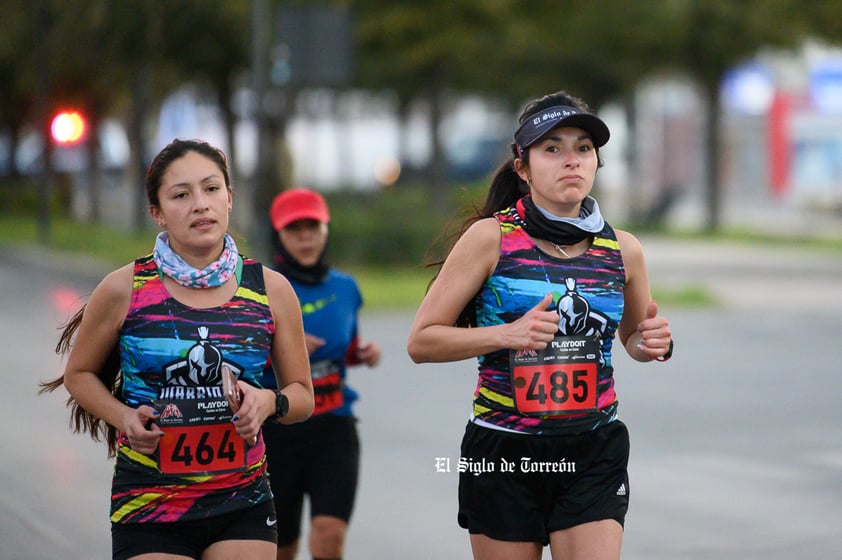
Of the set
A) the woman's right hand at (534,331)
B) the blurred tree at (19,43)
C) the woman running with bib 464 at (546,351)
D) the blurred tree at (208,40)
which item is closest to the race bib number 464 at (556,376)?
the woman running with bib 464 at (546,351)

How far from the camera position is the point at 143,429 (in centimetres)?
403

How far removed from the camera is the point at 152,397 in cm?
415

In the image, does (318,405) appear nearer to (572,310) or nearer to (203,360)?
(572,310)

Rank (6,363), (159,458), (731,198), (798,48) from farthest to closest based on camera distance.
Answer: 1. (731,198)
2. (798,48)
3. (6,363)
4. (159,458)

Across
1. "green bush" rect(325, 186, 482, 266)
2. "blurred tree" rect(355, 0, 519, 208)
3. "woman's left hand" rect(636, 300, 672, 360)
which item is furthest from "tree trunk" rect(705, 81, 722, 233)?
"woman's left hand" rect(636, 300, 672, 360)

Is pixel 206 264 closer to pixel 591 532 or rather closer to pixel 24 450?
pixel 591 532

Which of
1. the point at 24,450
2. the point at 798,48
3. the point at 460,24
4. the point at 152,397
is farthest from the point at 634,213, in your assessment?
the point at 152,397

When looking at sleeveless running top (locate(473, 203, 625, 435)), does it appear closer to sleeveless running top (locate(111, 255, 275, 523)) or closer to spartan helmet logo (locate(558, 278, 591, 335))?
spartan helmet logo (locate(558, 278, 591, 335))

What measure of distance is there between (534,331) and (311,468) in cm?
221

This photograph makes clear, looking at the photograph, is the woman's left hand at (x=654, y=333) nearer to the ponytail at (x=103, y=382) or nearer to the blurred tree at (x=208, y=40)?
the ponytail at (x=103, y=382)

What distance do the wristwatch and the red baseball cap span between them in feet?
7.29

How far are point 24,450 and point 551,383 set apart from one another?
6485mm

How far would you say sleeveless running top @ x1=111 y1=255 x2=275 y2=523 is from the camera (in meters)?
4.11

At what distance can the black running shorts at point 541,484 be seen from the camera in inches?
174
